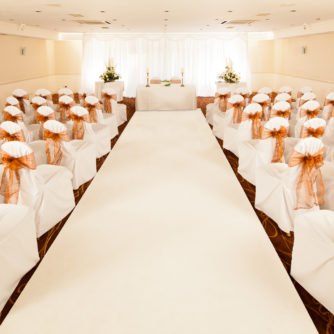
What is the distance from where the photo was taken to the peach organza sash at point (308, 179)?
362 centimetres

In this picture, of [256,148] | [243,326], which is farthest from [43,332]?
[256,148]

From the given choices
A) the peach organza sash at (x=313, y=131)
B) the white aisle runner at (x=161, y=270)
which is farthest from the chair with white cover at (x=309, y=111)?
the white aisle runner at (x=161, y=270)

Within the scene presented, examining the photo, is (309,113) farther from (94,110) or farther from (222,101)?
(94,110)

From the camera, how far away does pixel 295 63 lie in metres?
13.2

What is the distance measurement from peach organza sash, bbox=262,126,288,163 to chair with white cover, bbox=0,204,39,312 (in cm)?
314

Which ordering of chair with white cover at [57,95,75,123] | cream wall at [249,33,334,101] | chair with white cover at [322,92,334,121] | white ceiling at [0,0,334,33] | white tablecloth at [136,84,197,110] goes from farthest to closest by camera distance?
white tablecloth at [136,84,197,110] → cream wall at [249,33,334,101] → chair with white cover at [322,92,334,121] → chair with white cover at [57,95,75,123] → white ceiling at [0,0,334,33]

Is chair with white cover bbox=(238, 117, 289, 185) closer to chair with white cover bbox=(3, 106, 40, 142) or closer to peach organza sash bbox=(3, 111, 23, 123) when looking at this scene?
chair with white cover bbox=(3, 106, 40, 142)

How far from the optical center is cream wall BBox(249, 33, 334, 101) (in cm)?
1099

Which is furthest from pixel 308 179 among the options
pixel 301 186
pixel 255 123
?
pixel 255 123

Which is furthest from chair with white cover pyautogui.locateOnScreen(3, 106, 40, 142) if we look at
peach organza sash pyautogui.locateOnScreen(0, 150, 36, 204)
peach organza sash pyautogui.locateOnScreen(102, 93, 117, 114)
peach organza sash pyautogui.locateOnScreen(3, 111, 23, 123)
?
peach organza sash pyautogui.locateOnScreen(102, 93, 117, 114)

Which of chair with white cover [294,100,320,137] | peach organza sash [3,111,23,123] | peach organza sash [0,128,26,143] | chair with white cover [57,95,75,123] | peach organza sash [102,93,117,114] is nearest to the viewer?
peach organza sash [0,128,26,143]

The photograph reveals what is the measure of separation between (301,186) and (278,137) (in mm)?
1158

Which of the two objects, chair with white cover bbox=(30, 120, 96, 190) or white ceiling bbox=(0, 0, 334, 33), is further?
white ceiling bbox=(0, 0, 334, 33)

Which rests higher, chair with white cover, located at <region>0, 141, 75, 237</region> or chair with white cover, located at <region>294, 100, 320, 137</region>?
chair with white cover, located at <region>294, 100, 320, 137</region>
